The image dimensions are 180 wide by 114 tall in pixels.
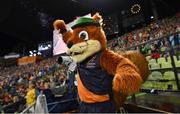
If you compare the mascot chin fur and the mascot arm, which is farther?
the mascot chin fur

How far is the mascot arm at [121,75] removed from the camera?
1853mm

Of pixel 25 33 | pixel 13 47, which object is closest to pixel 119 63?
pixel 25 33

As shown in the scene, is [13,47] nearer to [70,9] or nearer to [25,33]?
[25,33]

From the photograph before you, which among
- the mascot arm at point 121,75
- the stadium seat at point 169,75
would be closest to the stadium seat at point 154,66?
the stadium seat at point 169,75

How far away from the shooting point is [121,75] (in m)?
1.88

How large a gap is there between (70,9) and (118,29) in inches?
122

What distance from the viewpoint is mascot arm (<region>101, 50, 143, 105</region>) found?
1.85 meters

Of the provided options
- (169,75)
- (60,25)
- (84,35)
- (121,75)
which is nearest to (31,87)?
(169,75)

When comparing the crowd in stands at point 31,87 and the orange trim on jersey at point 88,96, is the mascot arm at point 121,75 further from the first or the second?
the crowd in stands at point 31,87

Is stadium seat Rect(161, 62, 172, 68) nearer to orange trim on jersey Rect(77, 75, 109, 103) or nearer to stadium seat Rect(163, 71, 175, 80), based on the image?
stadium seat Rect(163, 71, 175, 80)

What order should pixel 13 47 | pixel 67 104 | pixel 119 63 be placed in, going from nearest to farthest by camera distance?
pixel 119 63, pixel 67 104, pixel 13 47

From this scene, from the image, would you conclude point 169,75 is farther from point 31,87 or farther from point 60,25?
point 31,87

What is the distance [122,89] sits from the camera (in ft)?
6.08

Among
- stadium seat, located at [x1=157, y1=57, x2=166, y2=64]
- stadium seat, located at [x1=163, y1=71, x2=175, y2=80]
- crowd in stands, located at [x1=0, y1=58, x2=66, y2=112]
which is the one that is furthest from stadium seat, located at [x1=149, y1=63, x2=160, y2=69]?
crowd in stands, located at [x1=0, y1=58, x2=66, y2=112]
